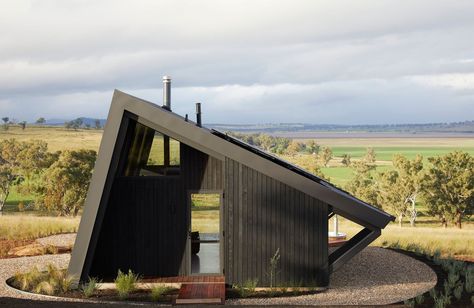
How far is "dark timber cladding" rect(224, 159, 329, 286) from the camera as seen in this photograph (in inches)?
506

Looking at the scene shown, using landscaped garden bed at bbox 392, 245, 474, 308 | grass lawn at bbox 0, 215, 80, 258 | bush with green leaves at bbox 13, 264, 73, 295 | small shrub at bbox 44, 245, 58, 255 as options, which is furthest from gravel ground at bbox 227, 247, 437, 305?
grass lawn at bbox 0, 215, 80, 258

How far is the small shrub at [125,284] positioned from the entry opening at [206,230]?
1.51m

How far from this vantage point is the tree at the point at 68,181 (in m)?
41.1

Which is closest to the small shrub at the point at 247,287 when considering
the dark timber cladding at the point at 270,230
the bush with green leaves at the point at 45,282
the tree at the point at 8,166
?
the dark timber cladding at the point at 270,230

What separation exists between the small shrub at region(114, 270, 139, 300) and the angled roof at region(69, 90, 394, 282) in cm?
100

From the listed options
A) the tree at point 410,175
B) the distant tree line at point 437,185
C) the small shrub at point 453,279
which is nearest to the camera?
the small shrub at point 453,279

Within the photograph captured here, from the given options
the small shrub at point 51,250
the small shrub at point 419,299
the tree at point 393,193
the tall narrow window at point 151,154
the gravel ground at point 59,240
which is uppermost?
the tall narrow window at point 151,154

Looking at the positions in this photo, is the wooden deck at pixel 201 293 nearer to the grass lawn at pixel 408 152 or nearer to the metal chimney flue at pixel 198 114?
the metal chimney flue at pixel 198 114

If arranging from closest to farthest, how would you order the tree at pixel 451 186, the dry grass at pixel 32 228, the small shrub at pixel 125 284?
the small shrub at pixel 125 284 → the dry grass at pixel 32 228 → the tree at pixel 451 186

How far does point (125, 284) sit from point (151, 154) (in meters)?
2.97

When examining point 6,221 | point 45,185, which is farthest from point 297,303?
point 45,185

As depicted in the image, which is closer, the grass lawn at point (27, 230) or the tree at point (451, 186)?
the grass lawn at point (27, 230)

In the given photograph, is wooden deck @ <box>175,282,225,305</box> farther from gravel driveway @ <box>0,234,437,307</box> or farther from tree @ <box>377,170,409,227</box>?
tree @ <box>377,170,409,227</box>

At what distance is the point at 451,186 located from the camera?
1821 inches
